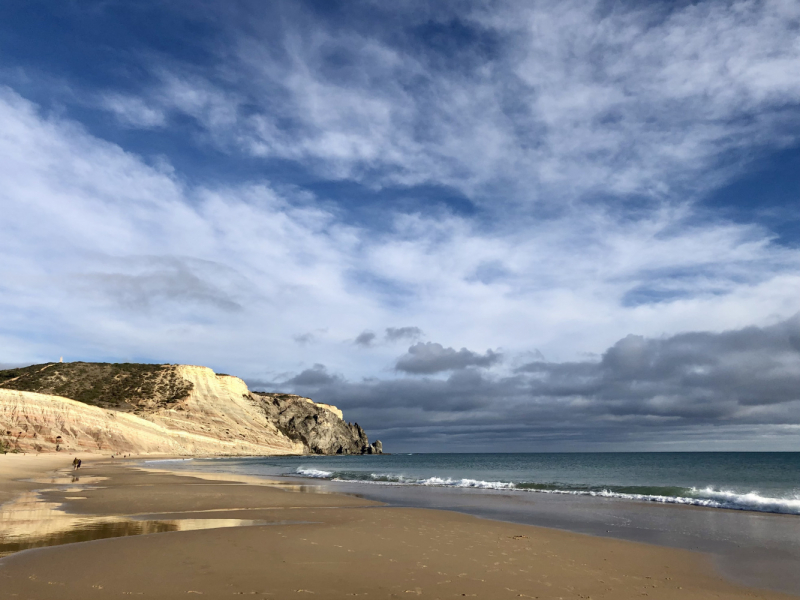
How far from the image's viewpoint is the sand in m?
7.92

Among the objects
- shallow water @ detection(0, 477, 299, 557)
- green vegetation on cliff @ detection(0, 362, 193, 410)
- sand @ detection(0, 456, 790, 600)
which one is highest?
green vegetation on cliff @ detection(0, 362, 193, 410)

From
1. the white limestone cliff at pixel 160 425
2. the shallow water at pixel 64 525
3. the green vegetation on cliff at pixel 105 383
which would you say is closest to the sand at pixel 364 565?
the shallow water at pixel 64 525

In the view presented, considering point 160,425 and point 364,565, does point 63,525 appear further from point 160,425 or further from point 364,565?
point 160,425

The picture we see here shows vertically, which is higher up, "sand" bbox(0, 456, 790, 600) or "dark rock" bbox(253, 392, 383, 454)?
"dark rock" bbox(253, 392, 383, 454)

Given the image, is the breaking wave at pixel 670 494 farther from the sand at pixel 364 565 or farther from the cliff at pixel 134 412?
the cliff at pixel 134 412

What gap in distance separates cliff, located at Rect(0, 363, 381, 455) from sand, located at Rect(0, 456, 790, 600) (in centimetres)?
5794

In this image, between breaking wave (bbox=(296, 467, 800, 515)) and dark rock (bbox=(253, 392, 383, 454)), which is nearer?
breaking wave (bbox=(296, 467, 800, 515))

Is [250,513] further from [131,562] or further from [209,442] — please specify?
[209,442]

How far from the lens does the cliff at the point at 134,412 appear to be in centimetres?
6025

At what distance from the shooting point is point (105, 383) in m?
93.6

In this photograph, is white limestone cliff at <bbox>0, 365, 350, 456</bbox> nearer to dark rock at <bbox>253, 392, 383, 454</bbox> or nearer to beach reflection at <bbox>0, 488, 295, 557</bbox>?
dark rock at <bbox>253, 392, 383, 454</bbox>

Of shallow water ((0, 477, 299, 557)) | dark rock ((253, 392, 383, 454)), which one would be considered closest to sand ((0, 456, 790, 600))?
shallow water ((0, 477, 299, 557))

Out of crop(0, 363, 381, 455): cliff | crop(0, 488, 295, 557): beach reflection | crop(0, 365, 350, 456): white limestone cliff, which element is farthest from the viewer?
crop(0, 363, 381, 455): cliff

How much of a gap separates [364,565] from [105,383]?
336 ft
